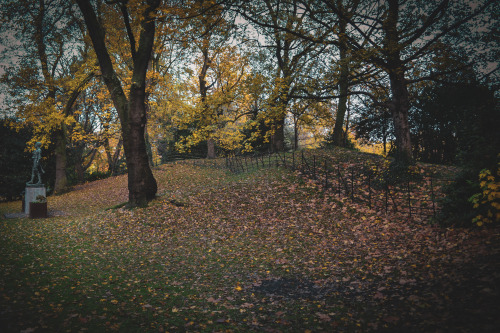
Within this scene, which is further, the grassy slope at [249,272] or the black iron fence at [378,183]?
the black iron fence at [378,183]

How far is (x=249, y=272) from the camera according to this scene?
5.96m

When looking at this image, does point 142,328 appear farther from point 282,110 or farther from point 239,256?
point 282,110

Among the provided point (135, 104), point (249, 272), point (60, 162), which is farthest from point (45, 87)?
point (249, 272)

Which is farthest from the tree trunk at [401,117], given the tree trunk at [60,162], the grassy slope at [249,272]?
the tree trunk at [60,162]

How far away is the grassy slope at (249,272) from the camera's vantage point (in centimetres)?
366

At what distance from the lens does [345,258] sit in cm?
628

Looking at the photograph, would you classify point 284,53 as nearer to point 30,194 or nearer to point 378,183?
point 378,183

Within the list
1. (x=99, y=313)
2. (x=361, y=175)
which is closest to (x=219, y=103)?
(x=361, y=175)

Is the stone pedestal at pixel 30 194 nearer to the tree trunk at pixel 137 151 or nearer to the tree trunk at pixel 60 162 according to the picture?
the tree trunk at pixel 137 151

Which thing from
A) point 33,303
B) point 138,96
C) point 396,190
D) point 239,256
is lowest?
point 239,256

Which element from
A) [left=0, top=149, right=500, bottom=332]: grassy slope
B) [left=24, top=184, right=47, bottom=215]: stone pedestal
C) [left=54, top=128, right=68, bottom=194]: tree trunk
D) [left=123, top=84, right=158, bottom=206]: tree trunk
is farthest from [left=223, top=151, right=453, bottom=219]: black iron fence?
[left=54, top=128, right=68, bottom=194]: tree trunk

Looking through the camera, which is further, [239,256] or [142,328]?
[239,256]

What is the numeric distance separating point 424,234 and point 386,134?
22486 mm

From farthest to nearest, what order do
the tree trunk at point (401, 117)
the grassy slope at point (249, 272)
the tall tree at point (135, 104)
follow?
1. the tree trunk at point (401, 117)
2. the tall tree at point (135, 104)
3. the grassy slope at point (249, 272)
